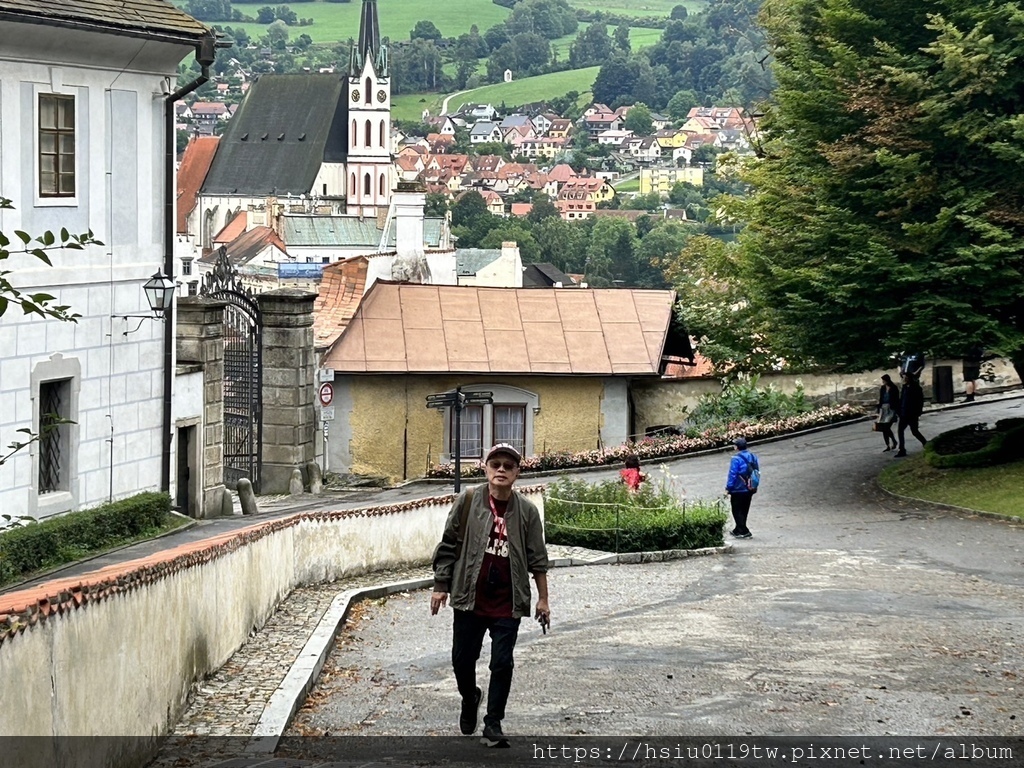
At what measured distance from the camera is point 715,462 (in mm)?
33875

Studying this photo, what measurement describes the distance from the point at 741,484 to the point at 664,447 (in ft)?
37.9

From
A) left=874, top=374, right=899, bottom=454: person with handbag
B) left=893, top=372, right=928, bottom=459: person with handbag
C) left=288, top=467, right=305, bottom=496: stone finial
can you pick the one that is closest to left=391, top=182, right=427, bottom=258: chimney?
left=288, top=467, right=305, bottom=496: stone finial

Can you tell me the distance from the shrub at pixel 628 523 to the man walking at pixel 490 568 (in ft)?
39.3

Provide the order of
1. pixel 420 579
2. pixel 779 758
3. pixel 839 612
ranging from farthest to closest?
1. pixel 420 579
2. pixel 839 612
3. pixel 779 758

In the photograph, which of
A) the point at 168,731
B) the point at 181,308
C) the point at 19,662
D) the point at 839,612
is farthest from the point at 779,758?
the point at 181,308

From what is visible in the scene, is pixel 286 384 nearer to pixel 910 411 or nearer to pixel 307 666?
pixel 910 411

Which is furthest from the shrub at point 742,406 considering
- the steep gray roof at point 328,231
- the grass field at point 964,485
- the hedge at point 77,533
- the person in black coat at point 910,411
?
the steep gray roof at point 328,231

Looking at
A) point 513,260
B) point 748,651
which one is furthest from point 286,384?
point 513,260

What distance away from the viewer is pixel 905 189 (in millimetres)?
28031

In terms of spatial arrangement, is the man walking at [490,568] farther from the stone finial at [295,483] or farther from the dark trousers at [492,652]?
the stone finial at [295,483]

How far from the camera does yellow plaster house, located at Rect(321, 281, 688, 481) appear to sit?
116 ft

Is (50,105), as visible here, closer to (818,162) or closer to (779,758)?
(818,162)

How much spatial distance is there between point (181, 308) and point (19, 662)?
20.9 metres

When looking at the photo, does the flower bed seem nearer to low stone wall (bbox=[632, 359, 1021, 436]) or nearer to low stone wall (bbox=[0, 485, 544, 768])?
low stone wall (bbox=[632, 359, 1021, 436])
